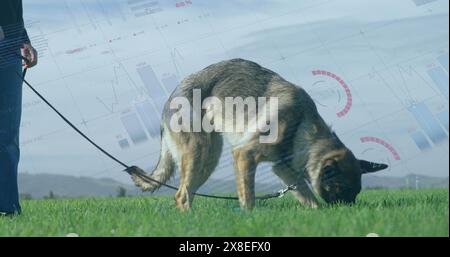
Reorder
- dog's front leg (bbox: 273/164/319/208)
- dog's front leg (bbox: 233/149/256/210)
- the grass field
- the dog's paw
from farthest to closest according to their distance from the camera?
1. the dog's paw
2. dog's front leg (bbox: 273/164/319/208)
3. dog's front leg (bbox: 233/149/256/210)
4. the grass field

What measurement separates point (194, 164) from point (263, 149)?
76 centimetres

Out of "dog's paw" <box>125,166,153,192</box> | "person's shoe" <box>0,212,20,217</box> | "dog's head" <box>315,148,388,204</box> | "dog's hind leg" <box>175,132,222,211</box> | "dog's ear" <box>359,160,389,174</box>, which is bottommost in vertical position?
"person's shoe" <box>0,212,20,217</box>

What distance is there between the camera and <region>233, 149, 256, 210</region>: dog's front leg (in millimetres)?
6766

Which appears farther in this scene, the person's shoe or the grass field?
the person's shoe

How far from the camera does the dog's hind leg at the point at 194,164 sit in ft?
23.5

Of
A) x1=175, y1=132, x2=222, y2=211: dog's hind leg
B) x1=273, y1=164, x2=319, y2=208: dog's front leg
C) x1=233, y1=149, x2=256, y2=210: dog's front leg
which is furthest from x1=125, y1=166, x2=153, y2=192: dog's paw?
x1=273, y1=164, x2=319, y2=208: dog's front leg

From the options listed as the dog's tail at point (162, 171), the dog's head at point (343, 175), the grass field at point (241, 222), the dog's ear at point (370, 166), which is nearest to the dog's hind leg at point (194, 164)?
the grass field at point (241, 222)

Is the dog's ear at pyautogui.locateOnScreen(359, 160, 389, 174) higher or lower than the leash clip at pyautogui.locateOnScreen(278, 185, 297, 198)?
higher

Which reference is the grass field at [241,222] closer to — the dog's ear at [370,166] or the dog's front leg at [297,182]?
the dog's ear at [370,166]

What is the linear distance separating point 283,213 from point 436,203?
155 centimetres

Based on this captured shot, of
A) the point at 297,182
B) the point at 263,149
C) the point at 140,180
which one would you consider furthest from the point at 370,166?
the point at 140,180

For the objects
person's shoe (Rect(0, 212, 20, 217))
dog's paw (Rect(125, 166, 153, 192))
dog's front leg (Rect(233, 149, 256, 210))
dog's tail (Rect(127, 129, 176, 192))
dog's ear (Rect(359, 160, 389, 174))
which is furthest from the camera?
dog's tail (Rect(127, 129, 176, 192))

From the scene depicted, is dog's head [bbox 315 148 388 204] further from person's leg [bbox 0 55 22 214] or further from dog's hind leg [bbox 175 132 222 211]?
person's leg [bbox 0 55 22 214]
